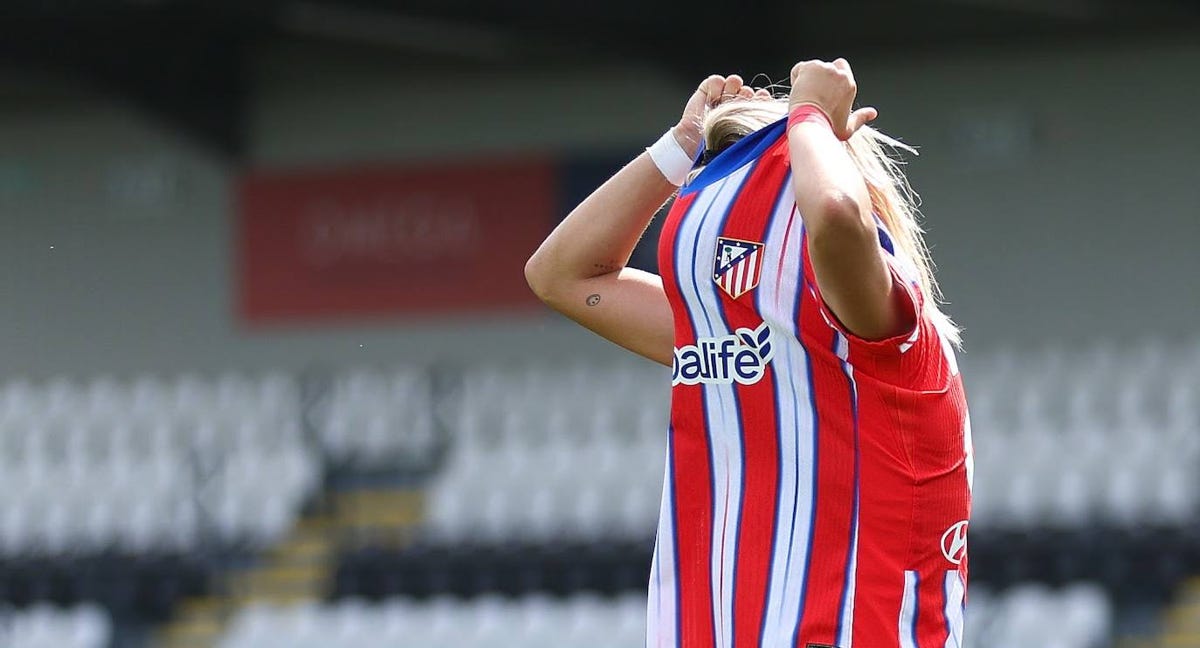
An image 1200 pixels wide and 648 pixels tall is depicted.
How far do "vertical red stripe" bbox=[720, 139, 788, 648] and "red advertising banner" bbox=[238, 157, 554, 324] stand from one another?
34.9ft

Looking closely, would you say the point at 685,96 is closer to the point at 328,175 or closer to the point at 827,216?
the point at 328,175

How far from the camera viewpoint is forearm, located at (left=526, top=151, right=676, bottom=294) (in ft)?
7.20

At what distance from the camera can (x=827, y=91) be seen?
6.16 ft

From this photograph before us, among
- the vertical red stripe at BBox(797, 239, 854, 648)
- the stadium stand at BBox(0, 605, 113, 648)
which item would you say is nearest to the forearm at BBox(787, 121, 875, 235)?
the vertical red stripe at BBox(797, 239, 854, 648)

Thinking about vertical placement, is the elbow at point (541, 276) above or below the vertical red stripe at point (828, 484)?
above

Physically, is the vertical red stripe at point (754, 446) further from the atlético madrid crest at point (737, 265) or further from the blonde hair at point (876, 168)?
the blonde hair at point (876, 168)

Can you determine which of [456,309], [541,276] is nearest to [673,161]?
[541,276]

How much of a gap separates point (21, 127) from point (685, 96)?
542cm

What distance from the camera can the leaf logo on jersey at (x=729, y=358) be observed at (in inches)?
73.9

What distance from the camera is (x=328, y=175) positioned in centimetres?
1316

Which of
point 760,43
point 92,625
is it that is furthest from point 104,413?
point 760,43

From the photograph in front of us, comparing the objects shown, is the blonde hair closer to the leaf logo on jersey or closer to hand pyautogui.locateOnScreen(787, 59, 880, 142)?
hand pyautogui.locateOnScreen(787, 59, 880, 142)

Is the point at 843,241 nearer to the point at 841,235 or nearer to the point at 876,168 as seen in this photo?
the point at 841,235

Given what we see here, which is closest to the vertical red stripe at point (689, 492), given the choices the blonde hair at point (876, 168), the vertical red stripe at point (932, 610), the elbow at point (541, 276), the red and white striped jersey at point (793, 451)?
the red and white striped jersey at point (793, 451)
